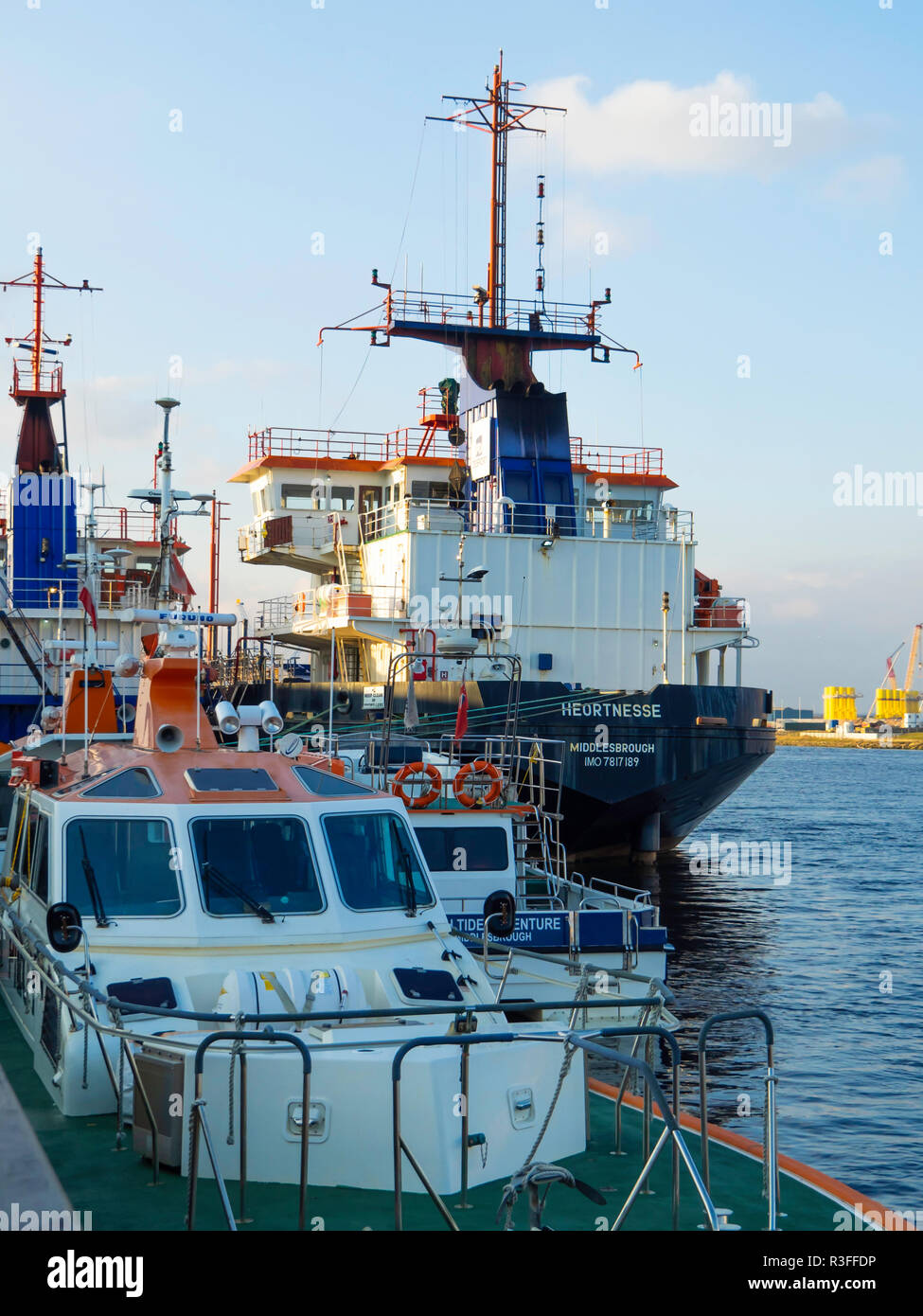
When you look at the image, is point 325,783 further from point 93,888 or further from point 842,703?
point 842,703

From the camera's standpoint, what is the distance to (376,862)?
31.2 ft

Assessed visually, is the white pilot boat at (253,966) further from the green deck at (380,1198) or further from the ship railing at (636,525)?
the ship railing at (636,525)

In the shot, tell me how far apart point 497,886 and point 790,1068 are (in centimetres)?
426

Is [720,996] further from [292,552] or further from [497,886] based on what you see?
[292,552]

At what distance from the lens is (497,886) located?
16359mm

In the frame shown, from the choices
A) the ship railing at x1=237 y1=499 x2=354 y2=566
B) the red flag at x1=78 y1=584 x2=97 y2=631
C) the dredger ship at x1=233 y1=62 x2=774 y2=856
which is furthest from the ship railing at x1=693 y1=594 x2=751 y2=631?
the red flag at x1=78 y1=584 x2=97 y2=631

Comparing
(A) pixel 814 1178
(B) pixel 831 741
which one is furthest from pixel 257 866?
(B) pixel 831 741

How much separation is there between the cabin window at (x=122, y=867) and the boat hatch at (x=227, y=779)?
416mm

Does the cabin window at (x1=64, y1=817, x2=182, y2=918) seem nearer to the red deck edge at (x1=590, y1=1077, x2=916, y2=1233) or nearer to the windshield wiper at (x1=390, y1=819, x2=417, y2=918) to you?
the windshield wiper at (x1=390, y1=819, x2=417, y2=918)

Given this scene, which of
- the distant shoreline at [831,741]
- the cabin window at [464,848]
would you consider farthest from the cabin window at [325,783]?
the distant shoreline at [831,741]

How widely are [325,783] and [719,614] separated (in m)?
25.2

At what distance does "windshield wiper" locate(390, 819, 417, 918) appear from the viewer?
30.9 feet

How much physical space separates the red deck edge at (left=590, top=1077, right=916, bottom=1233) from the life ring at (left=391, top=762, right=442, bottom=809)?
7329 millimetres
